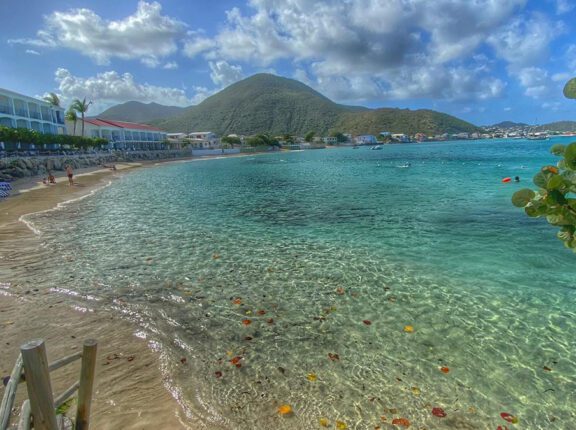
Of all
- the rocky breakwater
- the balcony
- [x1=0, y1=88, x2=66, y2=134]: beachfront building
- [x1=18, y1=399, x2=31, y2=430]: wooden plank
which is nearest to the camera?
[x1=18, y1=399, x2=31, y2=430]: wooden plank

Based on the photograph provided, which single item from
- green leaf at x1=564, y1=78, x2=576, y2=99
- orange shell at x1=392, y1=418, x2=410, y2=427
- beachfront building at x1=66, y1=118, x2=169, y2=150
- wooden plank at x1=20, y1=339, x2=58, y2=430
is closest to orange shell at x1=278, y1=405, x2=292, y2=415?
orange shell at x1=392, y1=418, x2=410, y2=427

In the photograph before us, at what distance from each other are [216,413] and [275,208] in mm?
16939

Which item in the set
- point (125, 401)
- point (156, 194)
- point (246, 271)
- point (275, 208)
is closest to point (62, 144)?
point (156, 194)

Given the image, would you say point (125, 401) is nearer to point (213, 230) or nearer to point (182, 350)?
point (182, 350)

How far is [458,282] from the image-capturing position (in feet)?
30.4

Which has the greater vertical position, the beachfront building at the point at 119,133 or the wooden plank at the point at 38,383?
the beachfront building at the point at 119,133

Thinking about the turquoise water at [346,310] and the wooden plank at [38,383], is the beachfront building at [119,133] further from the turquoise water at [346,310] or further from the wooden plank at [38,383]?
the wooden plank at [38,383]

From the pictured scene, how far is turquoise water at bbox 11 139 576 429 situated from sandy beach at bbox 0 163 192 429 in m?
0.31

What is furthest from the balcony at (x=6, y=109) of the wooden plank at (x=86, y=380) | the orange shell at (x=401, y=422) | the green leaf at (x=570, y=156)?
the green leaf at (x=570, y=156)

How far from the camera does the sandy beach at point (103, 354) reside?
4.84m

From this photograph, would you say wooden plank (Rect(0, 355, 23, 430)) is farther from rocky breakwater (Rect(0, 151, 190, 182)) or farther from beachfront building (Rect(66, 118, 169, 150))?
beachfront building (Rect(66, 118, 169, 150))

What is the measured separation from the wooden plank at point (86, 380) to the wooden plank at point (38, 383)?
0.32 meters

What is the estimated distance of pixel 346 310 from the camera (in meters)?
7.80

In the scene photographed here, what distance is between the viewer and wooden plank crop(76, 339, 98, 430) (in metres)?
2.98
